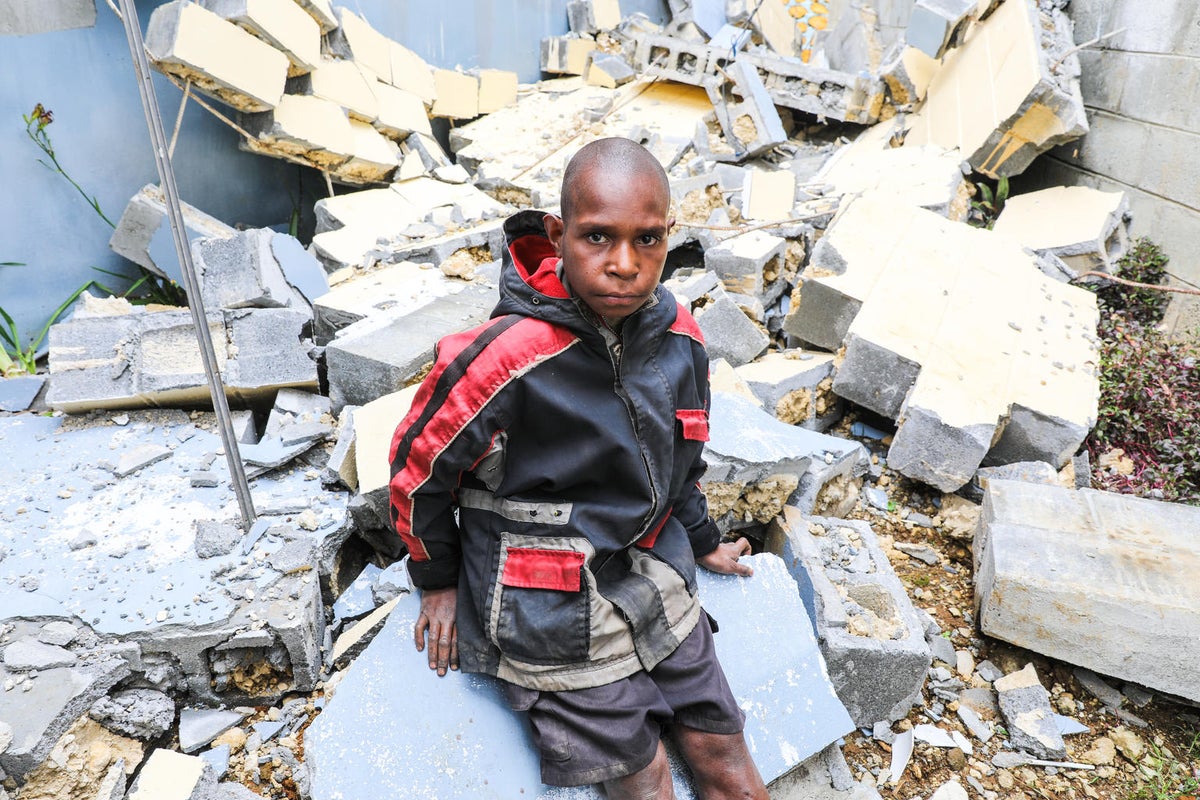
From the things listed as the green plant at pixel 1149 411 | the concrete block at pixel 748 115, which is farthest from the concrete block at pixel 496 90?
the green plant at pixel 1149 411

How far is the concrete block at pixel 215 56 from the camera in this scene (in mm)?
4105

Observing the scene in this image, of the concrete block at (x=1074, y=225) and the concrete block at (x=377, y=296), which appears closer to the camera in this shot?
the concrete block at (x=377, y=296)

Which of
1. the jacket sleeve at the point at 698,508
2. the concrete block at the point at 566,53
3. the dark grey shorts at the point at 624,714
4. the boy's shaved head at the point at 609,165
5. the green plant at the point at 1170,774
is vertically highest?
the boy's shaved head at the point at 609,165

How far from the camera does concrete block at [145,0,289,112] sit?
4105mm

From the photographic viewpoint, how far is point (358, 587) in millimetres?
Result: 2572

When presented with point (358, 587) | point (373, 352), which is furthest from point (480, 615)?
point (373, 352)

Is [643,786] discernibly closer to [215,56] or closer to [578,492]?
[578,492]

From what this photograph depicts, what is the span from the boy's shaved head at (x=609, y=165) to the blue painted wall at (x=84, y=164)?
3843 mm

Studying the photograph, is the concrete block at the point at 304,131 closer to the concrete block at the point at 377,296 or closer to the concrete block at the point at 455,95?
the concrete block at the point at 377,296

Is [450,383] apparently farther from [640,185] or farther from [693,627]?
[693,627]

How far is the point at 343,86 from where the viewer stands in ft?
17.8

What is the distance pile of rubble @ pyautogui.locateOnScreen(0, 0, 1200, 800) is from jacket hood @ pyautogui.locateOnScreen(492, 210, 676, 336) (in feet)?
2.89

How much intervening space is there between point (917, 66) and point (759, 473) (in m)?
5.33

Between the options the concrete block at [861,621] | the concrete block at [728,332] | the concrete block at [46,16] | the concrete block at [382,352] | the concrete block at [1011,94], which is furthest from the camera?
the concrete block at [1011,94]
